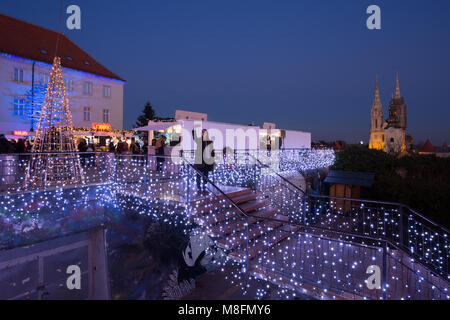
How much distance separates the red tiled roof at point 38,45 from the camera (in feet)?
63.2

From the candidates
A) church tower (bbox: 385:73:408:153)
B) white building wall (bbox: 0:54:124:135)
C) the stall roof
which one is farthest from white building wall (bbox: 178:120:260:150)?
church tower (bbox: 385:73:408:153)

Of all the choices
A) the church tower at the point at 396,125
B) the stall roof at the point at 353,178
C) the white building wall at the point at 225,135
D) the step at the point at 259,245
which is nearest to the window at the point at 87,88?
the white building wall at the point at 225,135

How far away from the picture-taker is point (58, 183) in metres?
7.39

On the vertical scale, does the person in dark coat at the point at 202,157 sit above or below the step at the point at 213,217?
above

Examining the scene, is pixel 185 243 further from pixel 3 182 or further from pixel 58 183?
pixel 3 182

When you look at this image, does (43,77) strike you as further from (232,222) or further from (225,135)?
(232,222)

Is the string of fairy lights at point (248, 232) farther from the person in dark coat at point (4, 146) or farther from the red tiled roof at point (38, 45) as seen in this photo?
the red tiled roof at point (38, 45)

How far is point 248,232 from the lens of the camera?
6180 mm

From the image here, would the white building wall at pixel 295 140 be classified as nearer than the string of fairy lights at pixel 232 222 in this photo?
No

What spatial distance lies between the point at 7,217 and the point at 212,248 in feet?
15.2

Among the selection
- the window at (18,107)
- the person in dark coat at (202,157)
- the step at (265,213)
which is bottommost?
the step at (265,213)

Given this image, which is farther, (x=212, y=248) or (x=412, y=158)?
(x=412, y=158)
